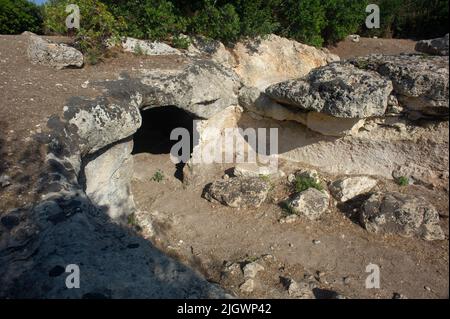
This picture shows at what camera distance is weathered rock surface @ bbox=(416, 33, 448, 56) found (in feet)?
19.2

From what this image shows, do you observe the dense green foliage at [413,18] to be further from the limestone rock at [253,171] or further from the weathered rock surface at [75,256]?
the weathered rock surface at [75,256]

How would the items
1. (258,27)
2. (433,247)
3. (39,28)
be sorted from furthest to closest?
(39,28), (258,27), (433,247)

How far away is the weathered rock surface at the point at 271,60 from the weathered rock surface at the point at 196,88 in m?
0.87

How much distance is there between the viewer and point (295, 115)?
7.46 meters

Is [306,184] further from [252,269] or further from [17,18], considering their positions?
[17,18]

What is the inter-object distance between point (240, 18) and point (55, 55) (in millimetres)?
4755

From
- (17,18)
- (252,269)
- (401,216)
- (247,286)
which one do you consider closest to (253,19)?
(401,216)

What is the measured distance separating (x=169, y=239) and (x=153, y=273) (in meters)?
3.92

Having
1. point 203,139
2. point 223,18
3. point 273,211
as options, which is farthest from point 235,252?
point 223,18

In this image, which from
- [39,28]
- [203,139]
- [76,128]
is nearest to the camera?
[76,128]

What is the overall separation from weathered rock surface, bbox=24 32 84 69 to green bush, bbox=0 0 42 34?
6892mm

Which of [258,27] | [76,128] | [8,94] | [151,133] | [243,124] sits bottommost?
[151,133]

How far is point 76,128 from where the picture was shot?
4.96 metres

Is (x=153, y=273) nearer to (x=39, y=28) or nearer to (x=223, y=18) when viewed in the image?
(x=223, y=18)
